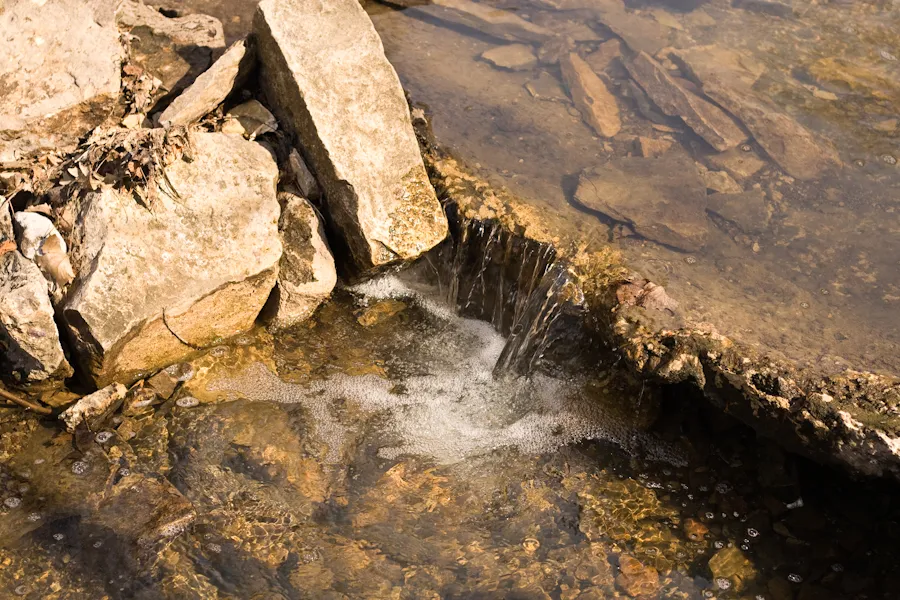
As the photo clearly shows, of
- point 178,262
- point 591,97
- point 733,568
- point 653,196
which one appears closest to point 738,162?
point 653,196

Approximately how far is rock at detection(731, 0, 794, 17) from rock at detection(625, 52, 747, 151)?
4.75 ft

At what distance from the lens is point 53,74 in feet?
13.7

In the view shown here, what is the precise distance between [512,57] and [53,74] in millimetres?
3333

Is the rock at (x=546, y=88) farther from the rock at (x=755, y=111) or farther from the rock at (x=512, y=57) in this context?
the rock at (x=755, y=111)

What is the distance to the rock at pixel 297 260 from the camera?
4289 millimetres

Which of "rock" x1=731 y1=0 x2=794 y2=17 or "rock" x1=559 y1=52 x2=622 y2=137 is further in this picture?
"rock" x1=731 y1=0 x2=794 y2=17

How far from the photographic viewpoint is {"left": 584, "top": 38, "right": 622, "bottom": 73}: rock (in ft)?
19.6

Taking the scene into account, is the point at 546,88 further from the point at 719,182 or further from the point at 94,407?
the point at 94,407

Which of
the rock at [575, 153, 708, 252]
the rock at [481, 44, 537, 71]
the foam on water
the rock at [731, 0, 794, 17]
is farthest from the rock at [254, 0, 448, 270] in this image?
the rock at [731, 0, 794, 17]

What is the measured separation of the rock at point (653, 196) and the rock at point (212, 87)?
2189 millimetres

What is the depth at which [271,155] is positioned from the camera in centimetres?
436

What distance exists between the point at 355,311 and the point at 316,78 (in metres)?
1.37

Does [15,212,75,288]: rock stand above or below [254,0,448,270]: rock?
below

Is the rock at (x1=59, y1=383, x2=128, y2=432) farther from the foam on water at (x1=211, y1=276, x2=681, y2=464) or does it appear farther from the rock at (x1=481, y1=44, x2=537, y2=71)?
the rock at (x1=481, y1=44, x2=537, y2=71)
